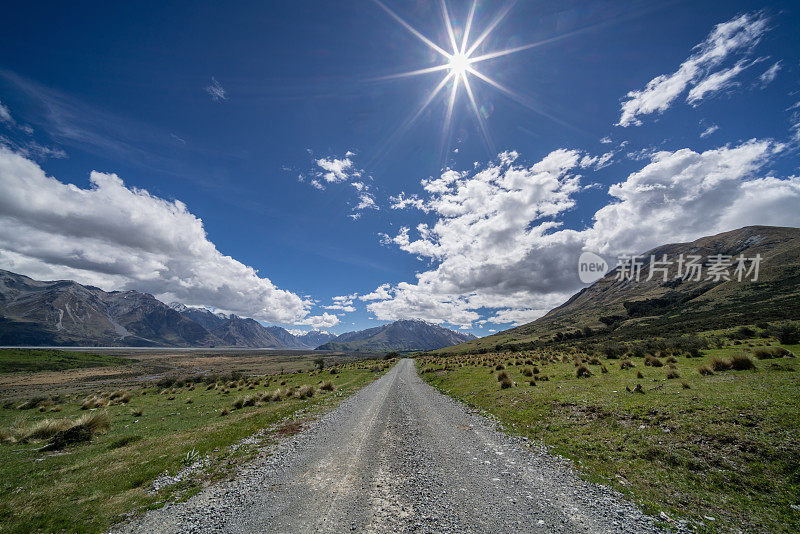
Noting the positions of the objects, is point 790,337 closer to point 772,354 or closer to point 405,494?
point 772,354

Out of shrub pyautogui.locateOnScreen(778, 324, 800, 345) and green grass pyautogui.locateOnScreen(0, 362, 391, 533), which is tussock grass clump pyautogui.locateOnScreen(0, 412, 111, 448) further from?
shrub pyautogui.locateOnScreen(778, 324, 800, 345)

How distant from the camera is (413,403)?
23250mm

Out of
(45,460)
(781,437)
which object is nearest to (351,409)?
(45,460)

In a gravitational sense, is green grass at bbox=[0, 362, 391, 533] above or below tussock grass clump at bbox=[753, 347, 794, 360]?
below

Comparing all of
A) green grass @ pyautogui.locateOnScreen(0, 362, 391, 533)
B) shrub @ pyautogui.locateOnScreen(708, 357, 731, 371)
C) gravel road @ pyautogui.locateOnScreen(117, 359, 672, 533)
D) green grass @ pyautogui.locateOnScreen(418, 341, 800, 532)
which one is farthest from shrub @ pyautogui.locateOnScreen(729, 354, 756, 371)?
green grass @ pyautogui.locateOnScreen(0, 362, 391, 533)

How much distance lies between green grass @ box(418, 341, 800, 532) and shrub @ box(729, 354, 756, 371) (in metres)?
0.55

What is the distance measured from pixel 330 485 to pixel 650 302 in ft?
682

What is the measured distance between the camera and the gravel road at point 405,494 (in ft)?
22.7

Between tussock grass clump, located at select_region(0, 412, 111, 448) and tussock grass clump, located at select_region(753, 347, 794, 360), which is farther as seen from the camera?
tussock grass clump, located at select_region(753, 347, 794, 360)

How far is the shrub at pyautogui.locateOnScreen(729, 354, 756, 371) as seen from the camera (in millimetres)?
18375

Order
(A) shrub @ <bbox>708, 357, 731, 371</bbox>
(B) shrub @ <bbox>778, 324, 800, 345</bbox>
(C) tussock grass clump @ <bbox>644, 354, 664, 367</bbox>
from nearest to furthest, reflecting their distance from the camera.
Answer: (A) shrub @ <bbox>708, 357, 731, 371</bbox> → (C) tussock grass clump @ <bbox>644, 354, 664, 367</bbox> → (B) shrub @ <bbox>778, 324, 800, 345</bbox>

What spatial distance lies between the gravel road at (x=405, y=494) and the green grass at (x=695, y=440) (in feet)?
4.31

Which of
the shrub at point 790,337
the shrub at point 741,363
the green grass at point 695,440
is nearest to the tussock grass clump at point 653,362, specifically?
the shrub at point 741,363

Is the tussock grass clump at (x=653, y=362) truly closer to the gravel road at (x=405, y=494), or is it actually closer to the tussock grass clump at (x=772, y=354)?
the tussock grass clump at (x=772, y=354)
